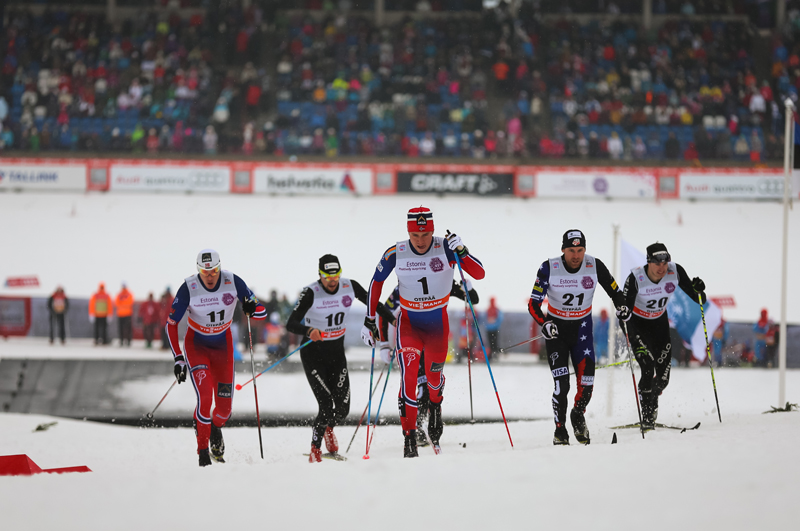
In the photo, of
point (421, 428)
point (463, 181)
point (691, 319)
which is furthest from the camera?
point (463, 181)

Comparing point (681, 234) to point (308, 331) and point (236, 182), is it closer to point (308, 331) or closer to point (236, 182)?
point (236, 182)

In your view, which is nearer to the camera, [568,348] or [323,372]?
[568,348]

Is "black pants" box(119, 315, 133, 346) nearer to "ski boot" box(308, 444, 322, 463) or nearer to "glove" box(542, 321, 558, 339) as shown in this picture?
"ski boot" box(308, 444, 322, 463)

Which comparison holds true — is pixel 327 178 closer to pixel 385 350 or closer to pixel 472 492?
pixel 385 350

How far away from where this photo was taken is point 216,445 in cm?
730

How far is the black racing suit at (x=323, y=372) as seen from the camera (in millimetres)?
7250

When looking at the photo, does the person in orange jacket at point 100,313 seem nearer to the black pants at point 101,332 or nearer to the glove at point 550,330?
the black pants at point 101,332

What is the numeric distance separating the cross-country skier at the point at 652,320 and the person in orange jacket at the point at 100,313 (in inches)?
431

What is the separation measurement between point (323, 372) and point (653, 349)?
3177 millimetres

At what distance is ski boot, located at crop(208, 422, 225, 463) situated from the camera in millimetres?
7277

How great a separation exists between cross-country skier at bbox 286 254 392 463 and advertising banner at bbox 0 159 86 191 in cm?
2009

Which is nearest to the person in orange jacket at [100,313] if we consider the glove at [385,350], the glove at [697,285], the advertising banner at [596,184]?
the glove at [385,350]

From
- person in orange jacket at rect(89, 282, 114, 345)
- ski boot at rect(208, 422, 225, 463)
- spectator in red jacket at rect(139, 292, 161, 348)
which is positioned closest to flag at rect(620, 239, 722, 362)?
ski boot at rect(208, 422, 225, 463)

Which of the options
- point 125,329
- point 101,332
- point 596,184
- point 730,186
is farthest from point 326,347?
point 730,186
